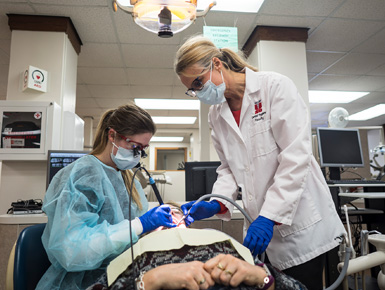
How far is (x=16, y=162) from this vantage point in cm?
246

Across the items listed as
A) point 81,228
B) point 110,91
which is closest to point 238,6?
point 81,228

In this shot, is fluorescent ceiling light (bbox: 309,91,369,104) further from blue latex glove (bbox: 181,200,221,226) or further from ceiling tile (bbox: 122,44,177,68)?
blue latex glove (bbox: 181,200,221,226)

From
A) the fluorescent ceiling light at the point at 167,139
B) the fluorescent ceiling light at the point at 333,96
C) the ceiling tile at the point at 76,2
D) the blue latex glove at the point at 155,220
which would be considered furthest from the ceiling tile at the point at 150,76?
the fluorescent ceiling light at the point at 167,139

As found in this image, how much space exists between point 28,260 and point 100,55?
295cm

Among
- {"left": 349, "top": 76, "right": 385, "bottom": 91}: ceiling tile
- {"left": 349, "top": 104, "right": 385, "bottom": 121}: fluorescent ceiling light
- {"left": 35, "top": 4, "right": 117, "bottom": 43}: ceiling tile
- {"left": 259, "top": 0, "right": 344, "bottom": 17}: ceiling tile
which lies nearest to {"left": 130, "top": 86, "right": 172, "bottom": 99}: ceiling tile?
{"left": 35, "top": 4, "right": 117, "bottom": 43}: ceiling tile

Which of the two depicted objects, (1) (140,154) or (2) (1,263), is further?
(2) (1,263)

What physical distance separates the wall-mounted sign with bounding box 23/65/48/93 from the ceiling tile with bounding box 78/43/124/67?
78 cm

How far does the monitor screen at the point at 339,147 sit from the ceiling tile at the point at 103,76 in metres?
2.72

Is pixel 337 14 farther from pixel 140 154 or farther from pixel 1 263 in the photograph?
pixel 1 263

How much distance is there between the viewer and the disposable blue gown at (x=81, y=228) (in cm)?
81

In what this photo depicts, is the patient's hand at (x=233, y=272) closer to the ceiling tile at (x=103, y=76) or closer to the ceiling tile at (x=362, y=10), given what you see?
the ceiling tile at (x=362, y=10)

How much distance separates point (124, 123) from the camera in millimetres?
1140

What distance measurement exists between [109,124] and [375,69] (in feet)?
13.7

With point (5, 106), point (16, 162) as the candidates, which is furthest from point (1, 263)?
point (5, 106)
